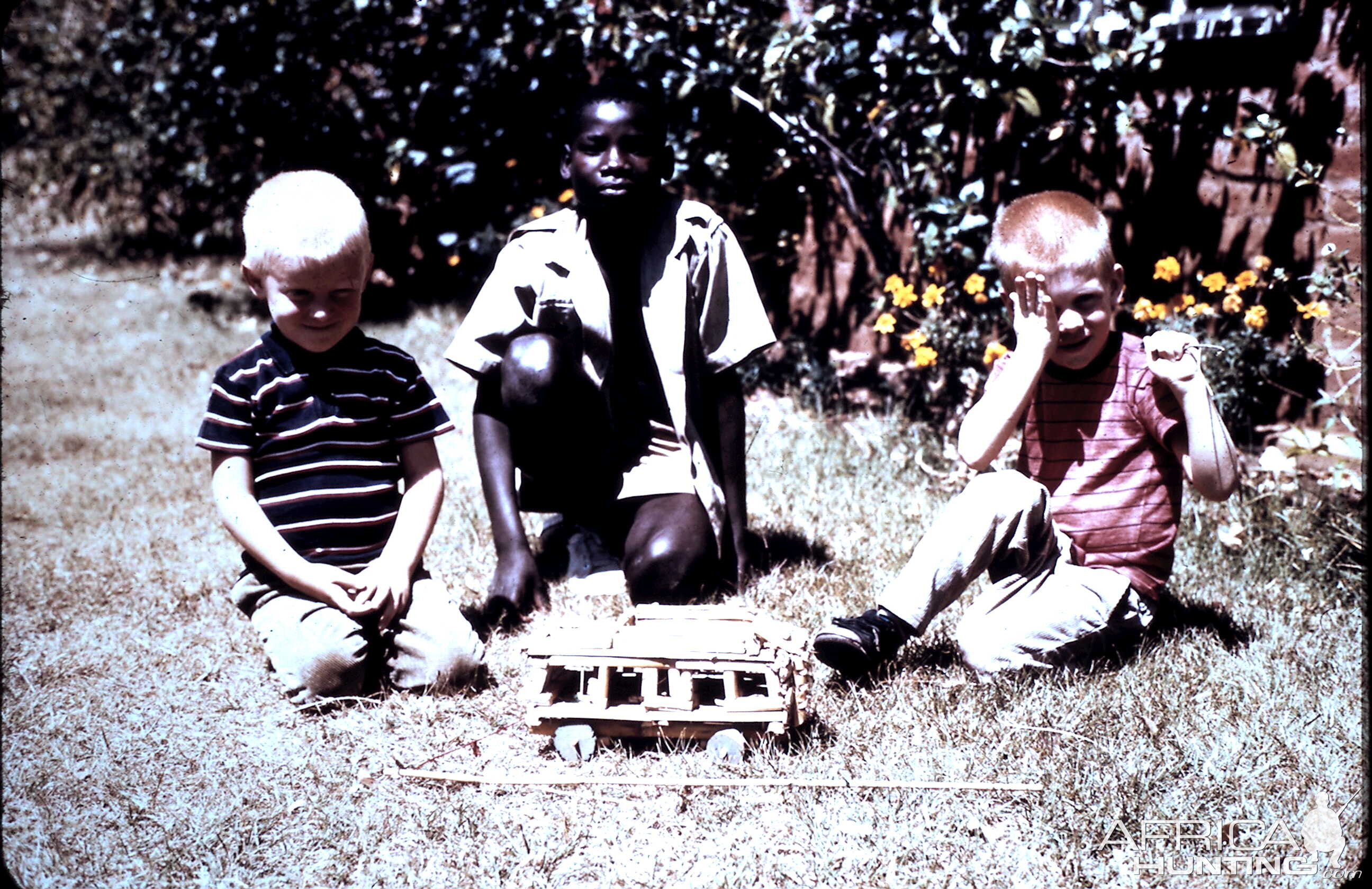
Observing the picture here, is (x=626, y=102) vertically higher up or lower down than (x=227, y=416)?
higher up

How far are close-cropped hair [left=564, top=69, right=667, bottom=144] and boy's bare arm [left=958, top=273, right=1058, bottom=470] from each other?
1.03 meters

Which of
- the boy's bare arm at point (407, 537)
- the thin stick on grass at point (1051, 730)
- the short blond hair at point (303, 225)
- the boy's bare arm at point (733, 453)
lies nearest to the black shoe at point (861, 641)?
the thin stick on grass at point (1051, 730)

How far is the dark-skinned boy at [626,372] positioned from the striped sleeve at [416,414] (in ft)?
1.06

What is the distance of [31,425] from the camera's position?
223 inches

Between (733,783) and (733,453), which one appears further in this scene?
(733,453)

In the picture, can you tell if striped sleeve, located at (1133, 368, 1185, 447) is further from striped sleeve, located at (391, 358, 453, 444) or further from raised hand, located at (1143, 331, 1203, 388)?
striped sleeve, located at (391, 358, 453, 444)

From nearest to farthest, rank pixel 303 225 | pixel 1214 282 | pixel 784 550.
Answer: pixel 303 225 → pixel 784 550 → pixel 1214 282

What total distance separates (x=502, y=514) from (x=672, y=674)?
36.5 inches

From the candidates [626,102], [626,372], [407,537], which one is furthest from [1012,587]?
[626,102]

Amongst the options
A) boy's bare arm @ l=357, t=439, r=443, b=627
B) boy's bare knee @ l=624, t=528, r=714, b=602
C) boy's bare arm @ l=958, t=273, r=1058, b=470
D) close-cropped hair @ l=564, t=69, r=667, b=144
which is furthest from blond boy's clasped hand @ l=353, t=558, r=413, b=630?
boy's bare arm @ l=958, t=273, r=1058, b=470

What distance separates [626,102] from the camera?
298cm

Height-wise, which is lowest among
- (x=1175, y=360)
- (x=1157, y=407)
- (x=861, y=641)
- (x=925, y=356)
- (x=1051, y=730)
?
(x=1051, y=730)

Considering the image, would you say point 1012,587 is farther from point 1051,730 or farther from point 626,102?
point 626,102

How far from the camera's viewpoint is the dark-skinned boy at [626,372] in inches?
120
